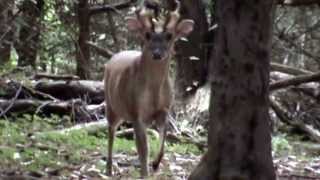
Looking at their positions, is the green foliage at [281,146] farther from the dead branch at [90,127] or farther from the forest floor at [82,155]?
the dead branch at [90,127]

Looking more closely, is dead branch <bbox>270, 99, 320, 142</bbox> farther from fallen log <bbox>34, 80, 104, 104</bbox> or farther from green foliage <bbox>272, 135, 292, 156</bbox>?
fallen log <bbox>34, 80, 104, 104</bbox>

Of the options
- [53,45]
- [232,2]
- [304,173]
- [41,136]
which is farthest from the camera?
[53,45]

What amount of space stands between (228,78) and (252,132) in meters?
0.44

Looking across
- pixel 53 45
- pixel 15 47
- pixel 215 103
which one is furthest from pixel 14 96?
pixel 215 103

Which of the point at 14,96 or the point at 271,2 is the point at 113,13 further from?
the point at 271,2

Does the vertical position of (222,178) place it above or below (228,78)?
below

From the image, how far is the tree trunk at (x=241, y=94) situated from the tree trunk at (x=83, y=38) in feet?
30.4

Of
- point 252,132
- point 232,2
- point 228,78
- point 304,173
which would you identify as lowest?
point 304,173

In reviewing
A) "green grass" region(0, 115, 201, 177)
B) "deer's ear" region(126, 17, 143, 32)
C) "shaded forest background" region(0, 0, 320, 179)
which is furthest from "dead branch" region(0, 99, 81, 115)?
"deer's ear" region(126, 17, 143, 32)

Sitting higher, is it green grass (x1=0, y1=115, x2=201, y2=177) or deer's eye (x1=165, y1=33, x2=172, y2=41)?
deer's eye (x1=165, y1=33, x2=172, y2=41)

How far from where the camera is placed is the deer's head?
7973 mm

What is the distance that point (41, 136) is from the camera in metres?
10.0

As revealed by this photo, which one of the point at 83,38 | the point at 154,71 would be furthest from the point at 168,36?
the point at 83,38

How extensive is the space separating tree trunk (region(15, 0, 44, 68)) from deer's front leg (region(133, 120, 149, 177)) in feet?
13.7
